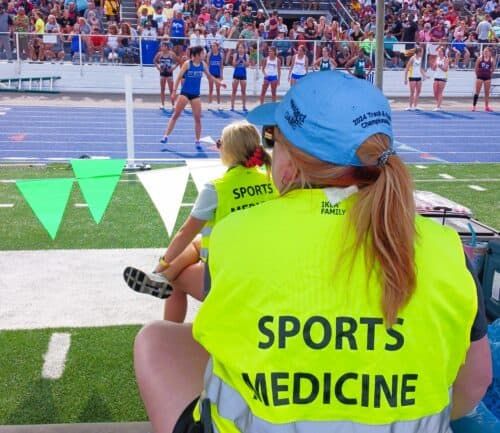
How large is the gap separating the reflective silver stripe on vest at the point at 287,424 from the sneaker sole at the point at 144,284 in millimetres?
1820

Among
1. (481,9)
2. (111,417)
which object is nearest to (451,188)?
(111,417)

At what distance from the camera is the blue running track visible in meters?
12.0

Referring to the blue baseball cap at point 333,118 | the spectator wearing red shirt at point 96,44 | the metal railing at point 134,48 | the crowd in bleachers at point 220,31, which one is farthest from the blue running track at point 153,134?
the blue baseball cap at point 333,118

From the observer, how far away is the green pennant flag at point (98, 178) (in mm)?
4152

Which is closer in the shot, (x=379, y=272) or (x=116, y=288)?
(x=379, y=272)

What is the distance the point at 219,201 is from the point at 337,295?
7.12ft

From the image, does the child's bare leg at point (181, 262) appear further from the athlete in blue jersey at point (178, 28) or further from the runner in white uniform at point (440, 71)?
the athlete in blue jersey at point (178, 28)

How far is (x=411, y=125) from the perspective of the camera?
16406 millimetres

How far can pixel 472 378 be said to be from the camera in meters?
1.51

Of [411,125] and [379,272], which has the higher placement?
[379,272]

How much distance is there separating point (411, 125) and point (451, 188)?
8136mm

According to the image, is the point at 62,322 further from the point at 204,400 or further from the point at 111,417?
the point at 204,400

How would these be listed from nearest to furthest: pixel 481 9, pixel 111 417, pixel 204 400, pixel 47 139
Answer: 1. pixel 204 400
2. pixel 111 417
3. pixel 47 139
4. pixel 481 9

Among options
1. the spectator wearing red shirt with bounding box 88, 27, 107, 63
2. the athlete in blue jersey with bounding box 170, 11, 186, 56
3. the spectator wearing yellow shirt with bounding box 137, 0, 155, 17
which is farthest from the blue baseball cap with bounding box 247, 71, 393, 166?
the spectator wearing yellow shirt with bounding box 137, 0, 155, 17
